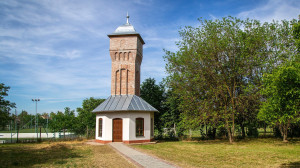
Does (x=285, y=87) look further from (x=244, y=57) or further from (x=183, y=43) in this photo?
(x=183, y=43)

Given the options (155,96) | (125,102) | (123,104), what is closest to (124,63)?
(125,102)

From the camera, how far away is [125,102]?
2272 centimetres

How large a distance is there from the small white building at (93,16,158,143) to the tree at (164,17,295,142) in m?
4.42

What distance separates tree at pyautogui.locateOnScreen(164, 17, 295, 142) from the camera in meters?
20.8

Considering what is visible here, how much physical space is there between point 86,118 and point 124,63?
11.8 m

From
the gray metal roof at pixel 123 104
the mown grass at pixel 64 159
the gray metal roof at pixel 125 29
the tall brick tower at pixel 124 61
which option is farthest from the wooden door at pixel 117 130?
the gray metal roof at pixel 125 29

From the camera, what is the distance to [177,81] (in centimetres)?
2406

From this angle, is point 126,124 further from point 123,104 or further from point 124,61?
point 124,61

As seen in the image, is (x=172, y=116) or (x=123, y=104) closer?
(x=123, y=104)

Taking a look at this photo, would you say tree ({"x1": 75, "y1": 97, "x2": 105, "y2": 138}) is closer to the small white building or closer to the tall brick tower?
the small white building

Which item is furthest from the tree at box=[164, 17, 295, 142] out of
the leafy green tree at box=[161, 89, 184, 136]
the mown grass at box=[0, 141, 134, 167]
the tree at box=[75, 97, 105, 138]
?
the tree at box=[75, 97, 105, 138]

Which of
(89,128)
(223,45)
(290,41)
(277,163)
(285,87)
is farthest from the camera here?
(89,128)

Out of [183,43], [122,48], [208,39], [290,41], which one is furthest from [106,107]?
[290,41]

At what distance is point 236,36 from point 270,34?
4.51 meters
